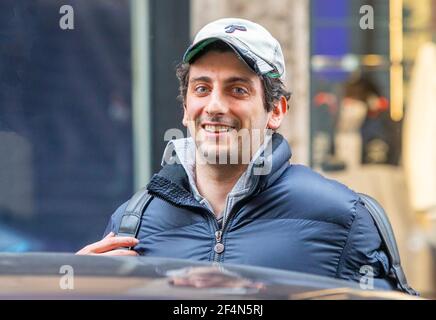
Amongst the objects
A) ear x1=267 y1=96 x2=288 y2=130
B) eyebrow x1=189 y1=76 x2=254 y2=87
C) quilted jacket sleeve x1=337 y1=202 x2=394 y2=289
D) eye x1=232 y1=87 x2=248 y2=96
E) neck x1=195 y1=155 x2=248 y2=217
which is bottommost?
quilted jacket sleeve x1=337 y1=202 x2=394 y2=289

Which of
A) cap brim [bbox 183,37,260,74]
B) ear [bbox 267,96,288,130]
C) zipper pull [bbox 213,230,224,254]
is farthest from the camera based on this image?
ear [bbox 267,96,288,130]

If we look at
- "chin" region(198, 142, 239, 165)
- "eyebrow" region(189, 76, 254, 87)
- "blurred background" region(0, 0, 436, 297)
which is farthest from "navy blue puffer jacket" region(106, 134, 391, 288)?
"blurred background" region(0, 0, 436, 297)

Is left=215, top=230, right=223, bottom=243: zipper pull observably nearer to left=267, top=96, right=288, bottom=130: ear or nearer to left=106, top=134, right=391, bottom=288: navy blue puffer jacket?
left=106, top=134, right=391, bottom=288: navy blue puffer jacket

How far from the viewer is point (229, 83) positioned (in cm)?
268

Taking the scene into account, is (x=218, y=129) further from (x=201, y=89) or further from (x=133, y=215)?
(x=133, y=215)

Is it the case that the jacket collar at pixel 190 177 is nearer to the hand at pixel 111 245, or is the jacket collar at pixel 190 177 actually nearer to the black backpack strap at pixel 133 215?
the black backpack strap at pixel 133 215

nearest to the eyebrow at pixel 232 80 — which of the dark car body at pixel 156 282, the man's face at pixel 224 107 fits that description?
the man's face at pixel 224 107

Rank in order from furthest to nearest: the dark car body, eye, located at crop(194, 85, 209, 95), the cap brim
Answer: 1. eye, located at crop(194, 85, 209, 95)
2. the cap brim
3. the dark car body

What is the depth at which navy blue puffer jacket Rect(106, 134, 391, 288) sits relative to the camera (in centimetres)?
253

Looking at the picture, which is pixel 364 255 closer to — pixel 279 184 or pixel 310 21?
pixel 279 184

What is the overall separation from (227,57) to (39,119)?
12.4ft
